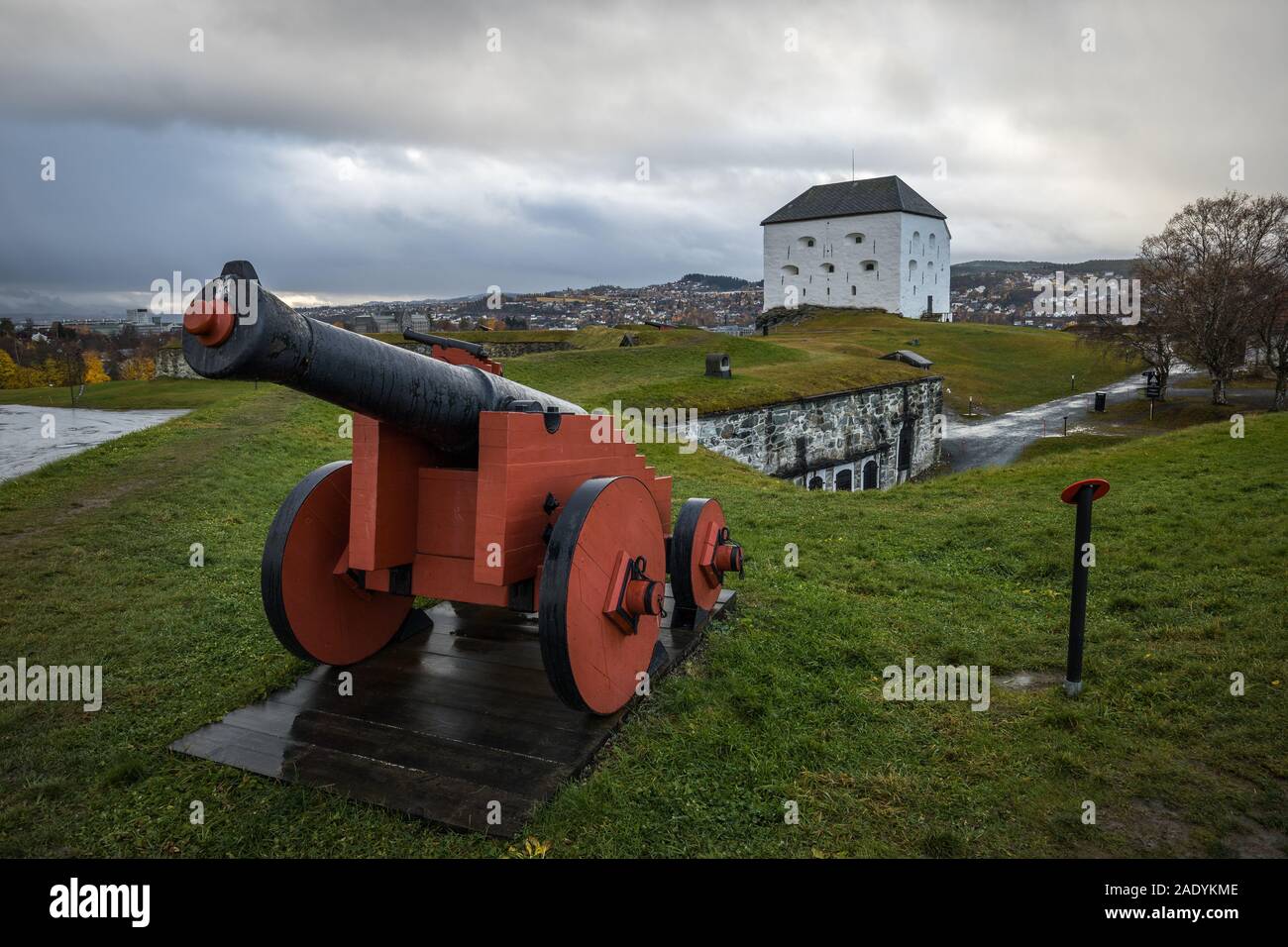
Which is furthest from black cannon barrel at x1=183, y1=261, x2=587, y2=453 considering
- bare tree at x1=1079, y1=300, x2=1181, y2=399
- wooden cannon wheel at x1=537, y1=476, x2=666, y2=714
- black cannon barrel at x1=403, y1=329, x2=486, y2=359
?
bare tree at x1=1079, y1=300, x2=1181, y2=399

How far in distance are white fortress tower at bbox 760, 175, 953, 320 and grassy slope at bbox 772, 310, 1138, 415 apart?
→ 5.14m

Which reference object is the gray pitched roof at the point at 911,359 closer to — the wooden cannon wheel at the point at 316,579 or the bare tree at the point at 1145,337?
the bare tree at the point at 1145,337

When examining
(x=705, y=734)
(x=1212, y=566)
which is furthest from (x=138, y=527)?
(x=1212, y=566)

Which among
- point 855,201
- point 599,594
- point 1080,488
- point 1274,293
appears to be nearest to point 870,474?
point 1274,293

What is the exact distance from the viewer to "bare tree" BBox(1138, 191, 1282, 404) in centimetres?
2430

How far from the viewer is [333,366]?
271cm

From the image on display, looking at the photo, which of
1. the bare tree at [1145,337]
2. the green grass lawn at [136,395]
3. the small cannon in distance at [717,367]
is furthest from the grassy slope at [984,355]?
the green grass lawn at [136,395]

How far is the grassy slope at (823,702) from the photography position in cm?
300

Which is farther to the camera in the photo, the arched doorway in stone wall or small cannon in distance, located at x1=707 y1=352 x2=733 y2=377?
the arched doorway in stone wall

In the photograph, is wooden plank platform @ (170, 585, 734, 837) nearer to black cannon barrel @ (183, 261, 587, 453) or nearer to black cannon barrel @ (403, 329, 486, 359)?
black cannon barrel @ (183, 261, 587, 453)

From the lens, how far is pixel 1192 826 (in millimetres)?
3066

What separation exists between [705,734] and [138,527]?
6.29m
